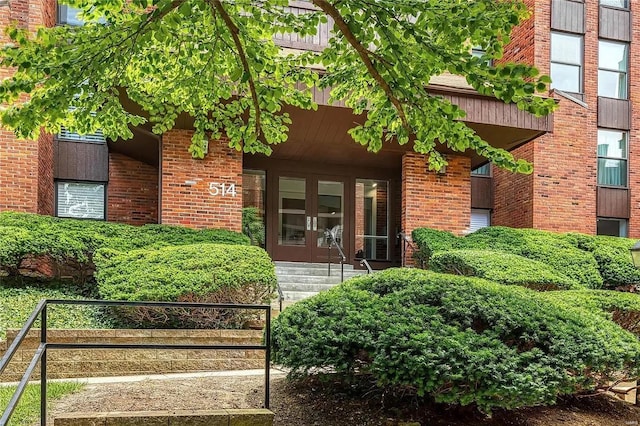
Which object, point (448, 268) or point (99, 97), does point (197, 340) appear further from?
point (448, 268)

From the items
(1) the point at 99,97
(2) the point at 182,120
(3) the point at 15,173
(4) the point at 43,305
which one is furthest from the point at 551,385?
(3) the point at 15,173

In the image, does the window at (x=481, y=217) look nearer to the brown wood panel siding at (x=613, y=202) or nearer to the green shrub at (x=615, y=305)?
the brown wood panel siding at (x=613, y=202)

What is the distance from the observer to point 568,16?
1641 centimetres

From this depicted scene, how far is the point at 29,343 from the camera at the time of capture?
616 centimetres

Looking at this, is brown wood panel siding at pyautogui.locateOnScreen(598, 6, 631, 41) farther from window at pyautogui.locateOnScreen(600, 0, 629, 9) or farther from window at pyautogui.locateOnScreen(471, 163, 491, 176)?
window at pyautogui.locateOnScreen(471, 163, 491, 176)

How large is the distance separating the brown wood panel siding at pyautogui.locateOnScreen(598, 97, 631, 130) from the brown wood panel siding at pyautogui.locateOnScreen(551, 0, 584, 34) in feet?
7.24

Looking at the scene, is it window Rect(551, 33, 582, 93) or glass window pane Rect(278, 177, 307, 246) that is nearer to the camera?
glass window pane Rect(278, 177, 307, 246)

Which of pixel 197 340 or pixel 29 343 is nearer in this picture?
pixel 29 343

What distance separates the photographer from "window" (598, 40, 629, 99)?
55.5ft

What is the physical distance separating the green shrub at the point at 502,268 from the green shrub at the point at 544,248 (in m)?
0.65

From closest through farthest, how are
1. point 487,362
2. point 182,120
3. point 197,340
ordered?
point 487,362, point 197,340, point 182,120

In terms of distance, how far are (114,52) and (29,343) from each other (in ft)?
11.1

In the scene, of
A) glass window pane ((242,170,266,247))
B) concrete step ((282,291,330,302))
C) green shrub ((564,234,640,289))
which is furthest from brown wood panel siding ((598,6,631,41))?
concrete step ((282,291,330,302))

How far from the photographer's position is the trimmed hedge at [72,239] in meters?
8.12
